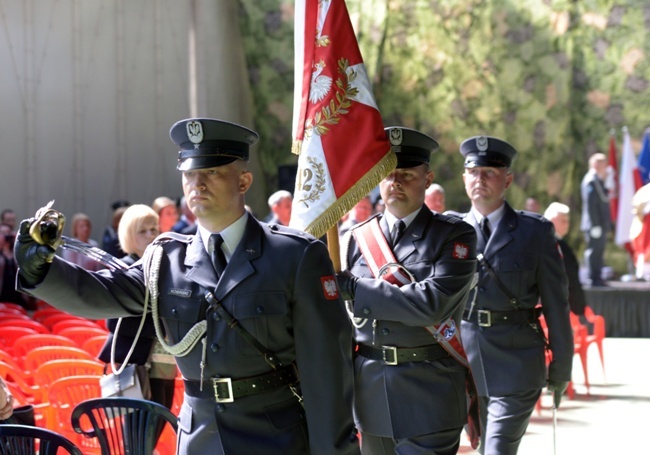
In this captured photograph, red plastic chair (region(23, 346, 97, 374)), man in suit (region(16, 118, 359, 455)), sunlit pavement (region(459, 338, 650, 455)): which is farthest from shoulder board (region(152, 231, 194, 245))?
sunlit pavement (region(459, 338, 650, 455))

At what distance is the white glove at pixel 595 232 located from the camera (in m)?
14.0

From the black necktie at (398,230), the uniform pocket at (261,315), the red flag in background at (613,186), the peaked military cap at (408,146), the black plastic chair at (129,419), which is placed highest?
the red flag in background at (613,186)

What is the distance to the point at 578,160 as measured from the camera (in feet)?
51.6

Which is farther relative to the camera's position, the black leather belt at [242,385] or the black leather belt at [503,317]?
the black leather belt at [503,317]

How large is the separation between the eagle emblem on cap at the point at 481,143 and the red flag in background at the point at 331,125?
3.06 feet

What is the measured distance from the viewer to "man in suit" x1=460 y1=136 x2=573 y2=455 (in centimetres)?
512

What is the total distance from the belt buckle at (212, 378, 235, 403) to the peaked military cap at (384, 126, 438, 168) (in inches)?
65.4

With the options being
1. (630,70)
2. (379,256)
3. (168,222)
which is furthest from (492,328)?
(630,70)

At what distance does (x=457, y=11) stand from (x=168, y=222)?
8.95 meters

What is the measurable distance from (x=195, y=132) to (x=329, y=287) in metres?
0.61

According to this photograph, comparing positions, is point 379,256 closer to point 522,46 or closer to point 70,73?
point 70,73

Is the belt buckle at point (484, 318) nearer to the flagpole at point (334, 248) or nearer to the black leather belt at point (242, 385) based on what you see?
the flagpole at point (334, 248)

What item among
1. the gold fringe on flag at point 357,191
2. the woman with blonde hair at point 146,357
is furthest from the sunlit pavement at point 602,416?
the gold fringe on flag at point 357,191

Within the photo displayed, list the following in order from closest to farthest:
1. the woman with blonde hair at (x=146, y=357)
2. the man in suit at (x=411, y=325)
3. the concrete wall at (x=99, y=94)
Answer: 1. the man in suit at (x=411, y=325)
2. the woman with blonde hair at (x=146, y=357)
3. the concrete wall at (x=99, y=94)
